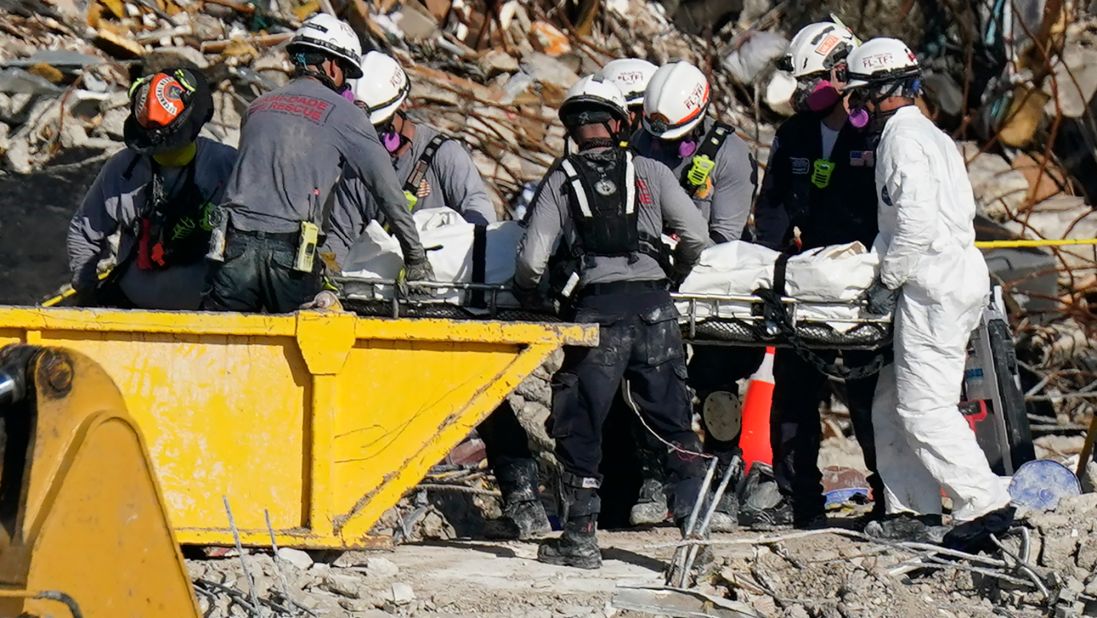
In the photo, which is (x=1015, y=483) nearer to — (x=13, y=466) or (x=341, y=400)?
(x=341, y=400)

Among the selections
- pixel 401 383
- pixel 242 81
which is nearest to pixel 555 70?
pixel 242 81

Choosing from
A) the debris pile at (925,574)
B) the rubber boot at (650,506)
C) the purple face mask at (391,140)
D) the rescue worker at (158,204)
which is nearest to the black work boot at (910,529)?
the debris pile at (925,574)

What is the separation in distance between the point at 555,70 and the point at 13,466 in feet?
28.7

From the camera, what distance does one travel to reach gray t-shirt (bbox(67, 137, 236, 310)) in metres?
7.20

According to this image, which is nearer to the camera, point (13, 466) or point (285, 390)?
point (13, 466)

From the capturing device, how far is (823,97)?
7.85 metres

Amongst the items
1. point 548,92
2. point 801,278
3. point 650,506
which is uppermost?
point 548,92

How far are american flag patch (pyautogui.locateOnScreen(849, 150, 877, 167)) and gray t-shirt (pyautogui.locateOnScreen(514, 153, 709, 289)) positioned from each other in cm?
124

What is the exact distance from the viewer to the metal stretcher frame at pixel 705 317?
7.14 m

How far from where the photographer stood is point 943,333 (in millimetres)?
6988

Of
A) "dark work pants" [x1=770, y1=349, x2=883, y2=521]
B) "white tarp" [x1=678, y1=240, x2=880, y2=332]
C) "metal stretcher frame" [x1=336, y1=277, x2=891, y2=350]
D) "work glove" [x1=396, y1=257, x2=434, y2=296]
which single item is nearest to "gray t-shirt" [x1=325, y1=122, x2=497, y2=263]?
"metal stretcher frame" [x1=336, y1=277, x2=891, y2=350]

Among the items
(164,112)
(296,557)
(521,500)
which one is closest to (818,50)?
(521,500)

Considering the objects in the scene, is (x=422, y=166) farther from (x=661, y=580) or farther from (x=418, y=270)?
(x=661, y=580)

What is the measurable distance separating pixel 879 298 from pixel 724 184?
1.09 metres
